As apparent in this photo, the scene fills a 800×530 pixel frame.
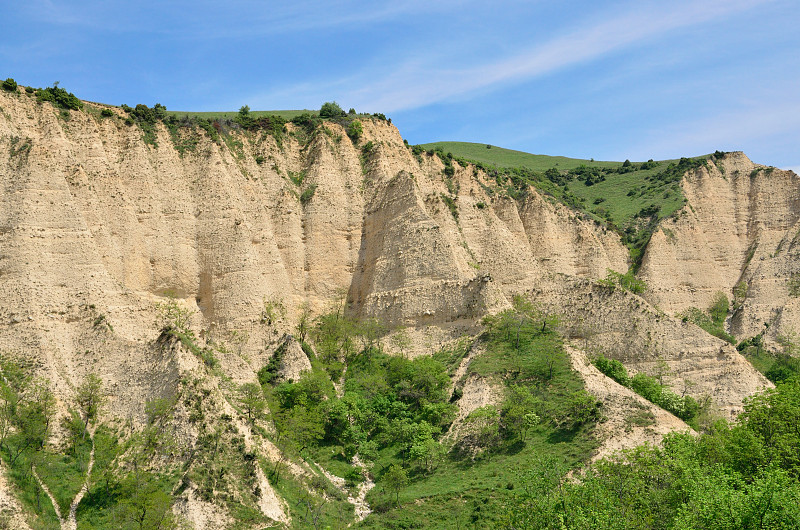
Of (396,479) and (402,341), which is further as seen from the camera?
(402,341)

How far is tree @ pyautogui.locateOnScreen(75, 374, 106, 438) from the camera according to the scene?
48812 mm

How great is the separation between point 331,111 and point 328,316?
2518cm

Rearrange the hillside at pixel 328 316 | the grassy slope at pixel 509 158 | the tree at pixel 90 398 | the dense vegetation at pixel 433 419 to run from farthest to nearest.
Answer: the grassy slope at pixel 509 158, the tree at pixel 90 398, the dense vegetation at pixel 433 419, the hillside at pixel 328 316

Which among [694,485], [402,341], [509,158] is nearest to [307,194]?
[402,341]

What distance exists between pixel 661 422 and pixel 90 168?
43.5 meters

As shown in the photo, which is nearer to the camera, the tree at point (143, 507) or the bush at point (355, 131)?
the tree at point (143, 507)

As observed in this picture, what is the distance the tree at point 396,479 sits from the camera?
162ft

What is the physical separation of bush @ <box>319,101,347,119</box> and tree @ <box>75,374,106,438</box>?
40.4 m

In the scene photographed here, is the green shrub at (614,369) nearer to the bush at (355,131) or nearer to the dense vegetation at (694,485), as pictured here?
the dense vegetation at (694,485)

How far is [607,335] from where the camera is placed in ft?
204

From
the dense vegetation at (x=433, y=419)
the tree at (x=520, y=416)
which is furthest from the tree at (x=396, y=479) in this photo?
the tree at (x=520, y=416)

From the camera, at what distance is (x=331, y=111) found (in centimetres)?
8350

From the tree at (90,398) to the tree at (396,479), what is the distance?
56.9 feet

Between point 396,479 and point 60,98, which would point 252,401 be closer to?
point 396,479
